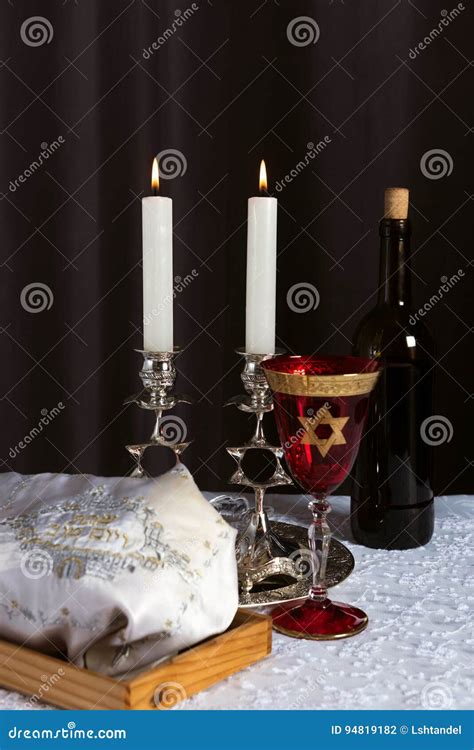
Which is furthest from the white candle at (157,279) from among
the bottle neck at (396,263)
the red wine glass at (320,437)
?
the bottle neck at (396,263)

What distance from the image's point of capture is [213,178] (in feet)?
4.76

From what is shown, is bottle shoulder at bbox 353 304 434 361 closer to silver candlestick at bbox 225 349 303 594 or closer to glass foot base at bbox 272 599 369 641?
silver candlestick at bbox 225 349 303 594

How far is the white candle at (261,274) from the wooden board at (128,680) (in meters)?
0.29

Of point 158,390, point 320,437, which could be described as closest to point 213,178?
point 158,390

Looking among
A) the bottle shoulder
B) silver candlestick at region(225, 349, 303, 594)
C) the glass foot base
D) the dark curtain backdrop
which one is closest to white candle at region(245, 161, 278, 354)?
silver candlestick at region(225, 349, 303, 594)

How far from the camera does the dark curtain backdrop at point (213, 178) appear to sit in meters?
1.39

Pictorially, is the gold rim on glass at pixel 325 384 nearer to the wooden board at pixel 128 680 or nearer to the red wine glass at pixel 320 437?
the red wine glass at pixel 320 437

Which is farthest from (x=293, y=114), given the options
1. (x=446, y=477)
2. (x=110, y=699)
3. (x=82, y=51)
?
(x=110, y=699)

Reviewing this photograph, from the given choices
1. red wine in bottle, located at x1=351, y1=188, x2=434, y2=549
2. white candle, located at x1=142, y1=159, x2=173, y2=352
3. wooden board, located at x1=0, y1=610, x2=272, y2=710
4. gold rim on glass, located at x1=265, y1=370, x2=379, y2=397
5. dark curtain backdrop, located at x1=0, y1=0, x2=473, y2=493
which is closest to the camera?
wooden board, located at x1=0, y1=610, x2=272, y2=710

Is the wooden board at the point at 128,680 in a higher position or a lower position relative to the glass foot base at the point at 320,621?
higher

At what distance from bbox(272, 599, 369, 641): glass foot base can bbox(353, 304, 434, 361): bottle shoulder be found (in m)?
0.29

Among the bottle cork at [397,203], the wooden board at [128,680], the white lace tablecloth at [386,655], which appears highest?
the bottle cork at [397,203]

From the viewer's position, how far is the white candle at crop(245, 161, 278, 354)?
0.84 m

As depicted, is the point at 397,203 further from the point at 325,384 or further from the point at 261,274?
the point at 325,384
